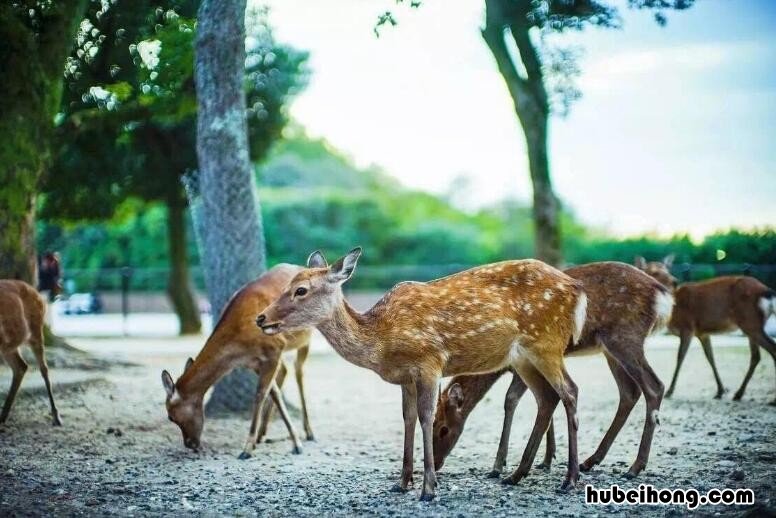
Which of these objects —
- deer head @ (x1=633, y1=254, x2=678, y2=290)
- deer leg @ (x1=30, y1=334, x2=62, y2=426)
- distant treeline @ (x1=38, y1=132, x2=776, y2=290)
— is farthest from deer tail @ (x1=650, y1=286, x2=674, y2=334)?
distant treeline @ (x1=38, y1=132, x2=776, y2=290)

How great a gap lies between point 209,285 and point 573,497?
4.41m

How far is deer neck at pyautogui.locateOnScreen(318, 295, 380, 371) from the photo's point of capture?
233 inches

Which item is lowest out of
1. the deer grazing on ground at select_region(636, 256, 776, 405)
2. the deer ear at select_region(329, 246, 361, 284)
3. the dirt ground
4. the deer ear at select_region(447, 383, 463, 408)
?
the dirt ground

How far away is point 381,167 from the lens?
132ft

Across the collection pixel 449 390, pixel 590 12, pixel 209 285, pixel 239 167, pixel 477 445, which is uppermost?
pixel 590 12

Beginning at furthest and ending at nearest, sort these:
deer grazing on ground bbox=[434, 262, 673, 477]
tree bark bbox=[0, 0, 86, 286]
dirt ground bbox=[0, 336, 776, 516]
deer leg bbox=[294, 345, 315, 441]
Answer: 1. tree bark bbox=[0, 0, 86, 286]
2. deer leg bbox=[294, 345, 315, 441]
3. deer grazing on ground bbox=[434, 262, 673, 477]
4. dirt ground bbox=[0, 336, 776, 516]

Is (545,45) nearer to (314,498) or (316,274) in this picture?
(316,274)

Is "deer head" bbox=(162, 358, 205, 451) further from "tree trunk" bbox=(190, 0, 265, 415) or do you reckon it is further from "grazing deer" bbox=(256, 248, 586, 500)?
"grazing deer" bbox=(256, 248, 586, 500)

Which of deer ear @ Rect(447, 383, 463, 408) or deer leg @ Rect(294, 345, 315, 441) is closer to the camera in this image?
deer ear @ Rect(447, 383, 463, 408)

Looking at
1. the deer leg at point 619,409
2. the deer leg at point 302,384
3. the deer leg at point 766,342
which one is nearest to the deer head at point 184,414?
the deer leg at point 302,384

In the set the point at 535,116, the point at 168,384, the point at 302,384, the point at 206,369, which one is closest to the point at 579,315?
the point at 206,369

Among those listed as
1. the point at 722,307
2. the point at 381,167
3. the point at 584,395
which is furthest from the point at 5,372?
the point at 381,167

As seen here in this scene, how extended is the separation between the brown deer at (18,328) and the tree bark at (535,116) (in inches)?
230

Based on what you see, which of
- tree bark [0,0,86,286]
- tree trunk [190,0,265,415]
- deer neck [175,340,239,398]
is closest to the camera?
deer neck [175,340,239,398]
